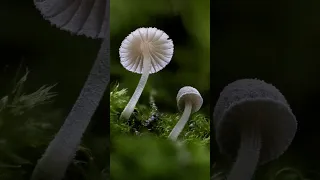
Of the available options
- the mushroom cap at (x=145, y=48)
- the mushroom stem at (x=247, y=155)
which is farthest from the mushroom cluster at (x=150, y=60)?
the mushroom stem at (x=247, y=155)

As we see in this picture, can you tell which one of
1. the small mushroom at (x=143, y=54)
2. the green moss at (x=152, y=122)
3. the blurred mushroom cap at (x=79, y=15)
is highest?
the blurred mushroom cap at (x=79, y=15)

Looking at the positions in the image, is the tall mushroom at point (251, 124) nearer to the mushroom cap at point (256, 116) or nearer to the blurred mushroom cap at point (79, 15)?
the mushroom cap at point (256, 116)

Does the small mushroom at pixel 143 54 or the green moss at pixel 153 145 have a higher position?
the small mushroom at pixel 143 54

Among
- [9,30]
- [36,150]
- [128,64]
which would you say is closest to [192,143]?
[128,64]

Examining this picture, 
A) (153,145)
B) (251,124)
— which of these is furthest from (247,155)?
(153,145)

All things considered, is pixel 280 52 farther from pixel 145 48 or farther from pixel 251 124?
pixel 145 48

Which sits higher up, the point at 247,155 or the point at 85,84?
the point at 85,84

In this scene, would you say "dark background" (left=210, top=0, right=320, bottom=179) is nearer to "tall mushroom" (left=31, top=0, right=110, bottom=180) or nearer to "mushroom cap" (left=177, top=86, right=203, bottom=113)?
"mushroom cap" (left=177, top=86, right=203, bottom=113)
